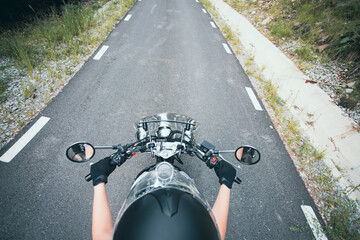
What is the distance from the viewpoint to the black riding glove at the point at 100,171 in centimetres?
158

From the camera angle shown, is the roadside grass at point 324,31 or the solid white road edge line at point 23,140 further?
the roadside grass at point 324,31

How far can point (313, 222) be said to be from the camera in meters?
2.42

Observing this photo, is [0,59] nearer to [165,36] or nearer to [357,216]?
[165,36]

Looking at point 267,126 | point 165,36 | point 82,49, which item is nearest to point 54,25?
point 82,49

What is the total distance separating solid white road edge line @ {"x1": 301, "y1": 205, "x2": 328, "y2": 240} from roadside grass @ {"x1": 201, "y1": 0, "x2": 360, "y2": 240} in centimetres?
8

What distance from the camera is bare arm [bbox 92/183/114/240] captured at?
1.42 metres

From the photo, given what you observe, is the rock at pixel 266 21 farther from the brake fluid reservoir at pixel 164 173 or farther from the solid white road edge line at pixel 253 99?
the brake fluid reservoir at pixel 164 173

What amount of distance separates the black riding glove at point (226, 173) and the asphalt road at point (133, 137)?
0.98 m

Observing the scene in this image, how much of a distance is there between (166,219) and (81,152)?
45.4 inches

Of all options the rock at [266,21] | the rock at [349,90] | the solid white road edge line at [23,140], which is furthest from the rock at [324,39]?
the solid white road edge line at [23,140]

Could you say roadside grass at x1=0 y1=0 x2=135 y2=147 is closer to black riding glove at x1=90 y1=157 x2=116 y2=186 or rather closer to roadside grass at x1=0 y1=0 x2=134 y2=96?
roadside grass at x1=0 y1=0 x2=134 y2=96

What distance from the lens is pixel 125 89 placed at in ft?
13.4

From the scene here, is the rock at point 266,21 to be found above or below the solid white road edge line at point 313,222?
above

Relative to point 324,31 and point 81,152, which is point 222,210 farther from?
point 324,31
